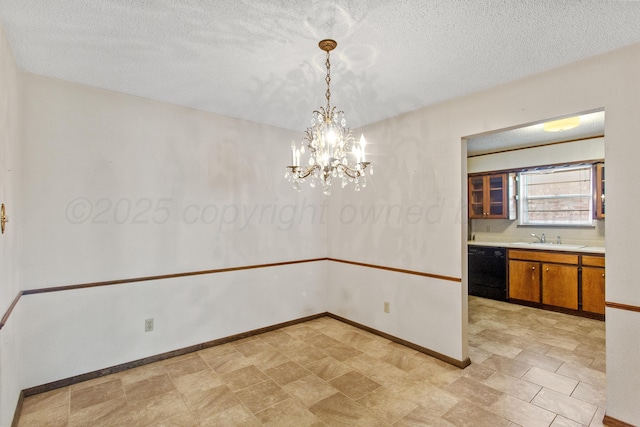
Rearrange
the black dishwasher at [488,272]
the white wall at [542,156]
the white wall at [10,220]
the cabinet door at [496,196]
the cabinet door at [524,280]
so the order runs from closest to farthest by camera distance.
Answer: the white wall at [10,220] → the white wall at [542,156] → the cabinet door at [524,280] → the black dishwasher at [488,272] → the cabinet door at [496,196]

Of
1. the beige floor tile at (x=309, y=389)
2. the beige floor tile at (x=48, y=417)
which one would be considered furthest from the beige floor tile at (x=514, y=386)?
the beige floor tile at (x=48, y=417)

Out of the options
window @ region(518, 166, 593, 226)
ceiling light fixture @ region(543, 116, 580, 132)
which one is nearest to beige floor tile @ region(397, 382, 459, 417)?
ceiling light fixture @ region(543, 116, 580, 132)

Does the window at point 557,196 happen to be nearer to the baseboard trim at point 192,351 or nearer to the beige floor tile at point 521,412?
the baseboard trim at point 192,351

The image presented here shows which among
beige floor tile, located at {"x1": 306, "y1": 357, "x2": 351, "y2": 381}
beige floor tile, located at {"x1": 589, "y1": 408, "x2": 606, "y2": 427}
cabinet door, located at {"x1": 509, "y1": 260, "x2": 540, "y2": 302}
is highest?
cabinet door, located at {"x1": 509, "y1": 260, "x2": 540, "y2": 302}

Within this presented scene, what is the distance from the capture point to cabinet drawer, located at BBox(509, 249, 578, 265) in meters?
4.33

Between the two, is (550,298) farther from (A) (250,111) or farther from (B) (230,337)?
(A) (250,111)

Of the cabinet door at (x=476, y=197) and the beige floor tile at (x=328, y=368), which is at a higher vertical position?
the cabinet door at (x=476, y=197)

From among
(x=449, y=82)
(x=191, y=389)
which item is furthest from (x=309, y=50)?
(x=191, y=389)

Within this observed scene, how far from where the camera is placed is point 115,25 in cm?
190

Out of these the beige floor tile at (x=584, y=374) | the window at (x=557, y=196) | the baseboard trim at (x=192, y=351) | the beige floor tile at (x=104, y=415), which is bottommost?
the beige floor tile at (x=104, y=415)

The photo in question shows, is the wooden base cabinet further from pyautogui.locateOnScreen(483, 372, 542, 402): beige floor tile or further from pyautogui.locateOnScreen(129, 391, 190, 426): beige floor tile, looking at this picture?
pyautogui.locateOnScreen(129, 391, 190, 426): beige floor tile

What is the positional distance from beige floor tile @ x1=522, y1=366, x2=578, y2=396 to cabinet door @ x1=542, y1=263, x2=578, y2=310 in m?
2.07

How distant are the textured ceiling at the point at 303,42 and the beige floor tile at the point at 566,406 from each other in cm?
257

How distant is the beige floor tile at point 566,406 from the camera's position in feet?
7.30
